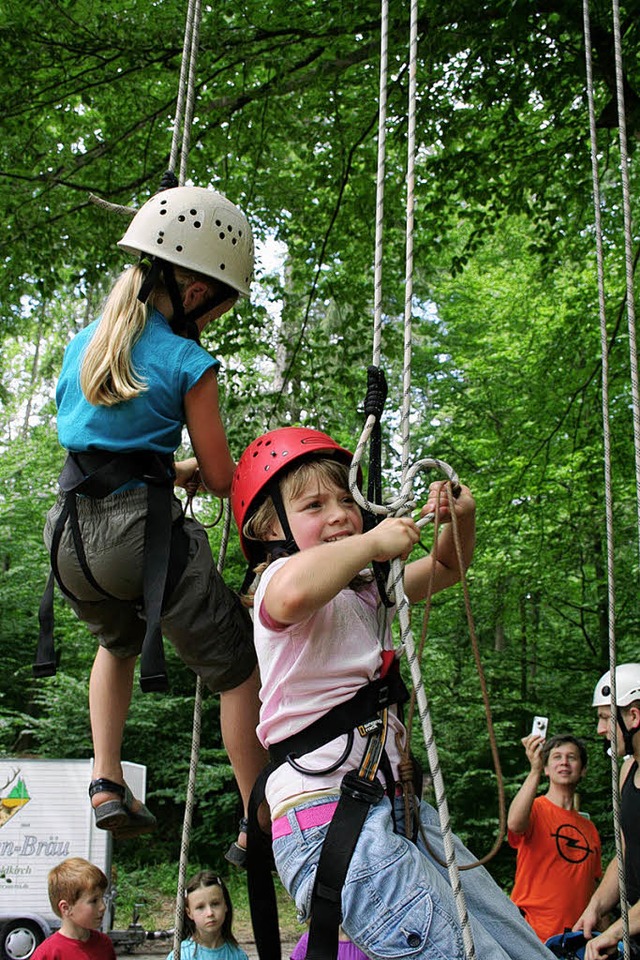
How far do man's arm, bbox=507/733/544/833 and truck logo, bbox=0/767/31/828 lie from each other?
620cm

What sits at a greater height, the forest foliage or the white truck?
the forest foliage

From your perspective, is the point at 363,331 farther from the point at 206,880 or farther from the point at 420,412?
the point at 420,412

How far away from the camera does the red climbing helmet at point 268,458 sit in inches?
88.7

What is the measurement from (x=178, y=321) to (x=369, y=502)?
844 mm

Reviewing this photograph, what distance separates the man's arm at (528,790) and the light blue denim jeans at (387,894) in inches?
101

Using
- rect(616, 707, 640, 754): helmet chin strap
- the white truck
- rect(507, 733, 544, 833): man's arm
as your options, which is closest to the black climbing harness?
rect(616, 707, 640, 754): helmet chin strap

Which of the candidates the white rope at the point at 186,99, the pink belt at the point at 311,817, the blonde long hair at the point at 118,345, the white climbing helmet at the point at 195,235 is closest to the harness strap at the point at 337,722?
the pink belt at the point at 311,817

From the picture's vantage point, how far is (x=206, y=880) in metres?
4.93

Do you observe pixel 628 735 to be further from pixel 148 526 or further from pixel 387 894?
pixel 387 894

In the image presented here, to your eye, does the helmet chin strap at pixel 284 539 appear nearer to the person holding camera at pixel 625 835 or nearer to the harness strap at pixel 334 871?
the harness strap at pixel 334 871

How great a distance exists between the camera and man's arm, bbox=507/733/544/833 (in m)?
4.31

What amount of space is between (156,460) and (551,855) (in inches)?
124

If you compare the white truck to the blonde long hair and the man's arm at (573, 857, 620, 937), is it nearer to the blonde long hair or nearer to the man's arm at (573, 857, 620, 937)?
the man's arm at (573, 857, 620, 937)

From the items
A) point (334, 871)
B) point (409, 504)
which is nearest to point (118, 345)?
point (409, 504)
